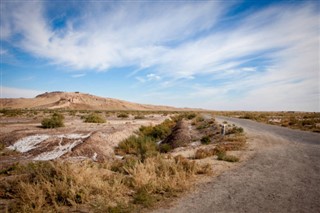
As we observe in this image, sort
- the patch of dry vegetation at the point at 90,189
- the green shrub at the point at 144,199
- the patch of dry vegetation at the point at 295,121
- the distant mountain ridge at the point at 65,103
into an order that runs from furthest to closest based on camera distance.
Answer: the distant mountain ridge at the point at 65,103
the patch of dry vegetation at the point at 295,121
the green shrub at the point at 144,199
the patch of dry vegetation at the point at 90,189

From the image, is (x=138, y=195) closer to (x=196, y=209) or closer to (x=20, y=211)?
(x=196, y=209)

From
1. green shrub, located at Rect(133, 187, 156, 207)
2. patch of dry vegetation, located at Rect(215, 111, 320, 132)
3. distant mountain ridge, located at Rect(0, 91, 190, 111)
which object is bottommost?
green shrub, located at Rect(133, 187, 156, 207)

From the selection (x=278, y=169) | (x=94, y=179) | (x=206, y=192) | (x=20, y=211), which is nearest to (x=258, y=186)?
(x=206, y=192)

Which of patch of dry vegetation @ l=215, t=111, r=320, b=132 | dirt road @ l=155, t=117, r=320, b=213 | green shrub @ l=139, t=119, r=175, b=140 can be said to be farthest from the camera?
patch of dry vegetation @ l=215, t=111, r=320, b=132

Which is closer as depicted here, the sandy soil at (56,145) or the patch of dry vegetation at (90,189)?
the patch of dry vegetation at (90,189)

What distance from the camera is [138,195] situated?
6418mm

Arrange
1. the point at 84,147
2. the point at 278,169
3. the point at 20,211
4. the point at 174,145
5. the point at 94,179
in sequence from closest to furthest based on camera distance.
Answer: the point at 20,211
the point at 94,179
the point at 278,169
the point at 84,147
the point at 174,145

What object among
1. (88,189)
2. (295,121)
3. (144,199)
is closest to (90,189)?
(88,189)

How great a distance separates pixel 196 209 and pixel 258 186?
106 inches

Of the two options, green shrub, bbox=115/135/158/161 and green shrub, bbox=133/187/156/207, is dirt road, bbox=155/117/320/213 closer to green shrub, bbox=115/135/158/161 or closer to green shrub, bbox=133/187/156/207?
green shrub, bbox=133/187/156/207

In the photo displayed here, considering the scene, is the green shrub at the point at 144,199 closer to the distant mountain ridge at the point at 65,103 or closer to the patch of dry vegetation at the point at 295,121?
the patch of dry vegetation at the point at 295,121

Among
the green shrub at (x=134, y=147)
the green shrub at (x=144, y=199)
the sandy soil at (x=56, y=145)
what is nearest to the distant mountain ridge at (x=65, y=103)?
the sandy soil at (x=56, y=145)

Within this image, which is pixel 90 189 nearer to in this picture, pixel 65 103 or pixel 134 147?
pixel 134 147

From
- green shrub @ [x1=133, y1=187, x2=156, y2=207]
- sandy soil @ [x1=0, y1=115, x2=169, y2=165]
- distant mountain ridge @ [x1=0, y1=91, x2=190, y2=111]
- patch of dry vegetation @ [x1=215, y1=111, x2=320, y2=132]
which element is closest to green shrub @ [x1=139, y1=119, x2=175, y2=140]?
sandy soil @ [x1=0, y1=115, x2=169, y2=165]
